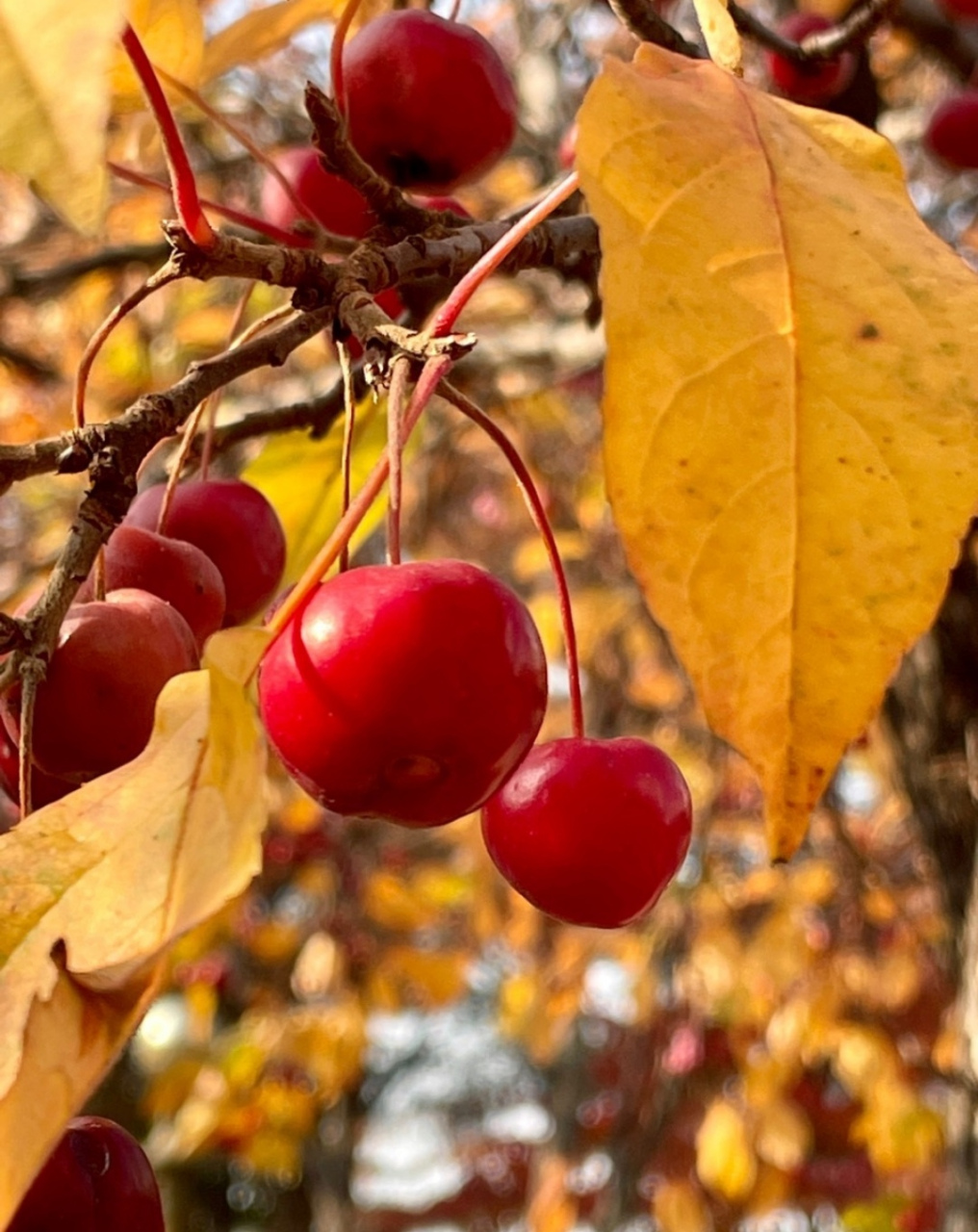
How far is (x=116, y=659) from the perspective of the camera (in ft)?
2.15

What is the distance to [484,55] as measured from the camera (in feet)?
3.24

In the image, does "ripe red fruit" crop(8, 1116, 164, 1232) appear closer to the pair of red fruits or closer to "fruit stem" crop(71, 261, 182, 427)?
the pair of red fruits

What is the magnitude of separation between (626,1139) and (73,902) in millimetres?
2780

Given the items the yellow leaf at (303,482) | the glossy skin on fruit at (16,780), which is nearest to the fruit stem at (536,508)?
the glossy skin on fruit at (16,780)

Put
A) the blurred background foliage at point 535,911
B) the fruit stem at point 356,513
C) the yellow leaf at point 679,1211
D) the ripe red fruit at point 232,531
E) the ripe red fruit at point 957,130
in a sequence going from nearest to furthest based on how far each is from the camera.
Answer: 1. the fruit stem at point 356,513
2. the ripe red fruit at point 232,531
3. the ripe red fruit at point 957,130
4. the blurred background foliage at point 535,911
5. the yellow leaf at point 679,1211

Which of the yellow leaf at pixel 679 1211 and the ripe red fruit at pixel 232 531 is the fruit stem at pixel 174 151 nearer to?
the ripe red fruit at pixel 232 531

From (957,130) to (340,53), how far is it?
1.12 metres

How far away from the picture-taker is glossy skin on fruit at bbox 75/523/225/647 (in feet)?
2.52

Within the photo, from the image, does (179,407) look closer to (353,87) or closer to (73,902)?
(73,902)

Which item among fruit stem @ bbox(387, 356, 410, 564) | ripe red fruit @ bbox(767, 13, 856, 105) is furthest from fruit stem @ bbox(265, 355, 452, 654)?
ripe red fruit @ bbox(767, 13, 856, 105)

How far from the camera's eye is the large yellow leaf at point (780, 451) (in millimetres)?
417

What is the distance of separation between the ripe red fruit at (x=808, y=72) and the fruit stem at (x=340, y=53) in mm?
429

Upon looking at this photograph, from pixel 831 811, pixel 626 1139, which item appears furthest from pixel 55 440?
pixel 626 1139

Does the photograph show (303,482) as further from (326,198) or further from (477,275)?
(477,275)
